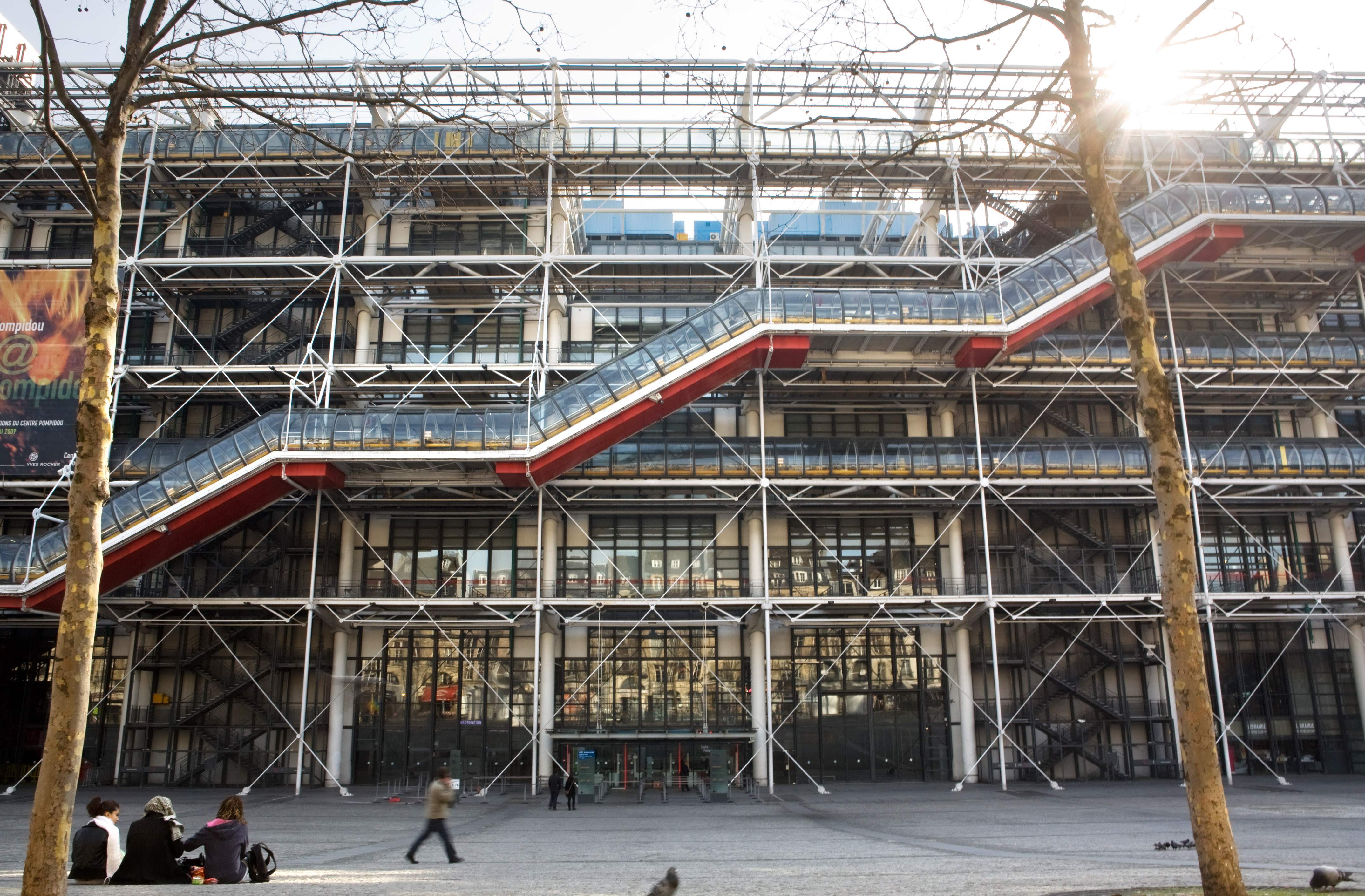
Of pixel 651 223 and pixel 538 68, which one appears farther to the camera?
pixel 651 223

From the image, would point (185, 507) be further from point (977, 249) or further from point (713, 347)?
point (977, 249)

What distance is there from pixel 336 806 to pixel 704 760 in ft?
26.3

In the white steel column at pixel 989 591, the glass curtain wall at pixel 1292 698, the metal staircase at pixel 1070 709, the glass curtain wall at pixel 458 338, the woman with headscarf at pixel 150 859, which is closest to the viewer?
the woman with headscarf at pixel 150 859

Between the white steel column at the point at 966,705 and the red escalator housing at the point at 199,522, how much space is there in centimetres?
1458

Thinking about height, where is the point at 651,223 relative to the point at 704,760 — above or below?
above

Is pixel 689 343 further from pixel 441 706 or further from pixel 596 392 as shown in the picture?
pixel 441 706

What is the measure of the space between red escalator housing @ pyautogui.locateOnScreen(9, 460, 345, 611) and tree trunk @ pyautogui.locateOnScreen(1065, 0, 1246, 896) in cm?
1645

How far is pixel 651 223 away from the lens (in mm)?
31766

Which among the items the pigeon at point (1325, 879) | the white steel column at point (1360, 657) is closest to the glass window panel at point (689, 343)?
the pigeon at point (1325, 879)

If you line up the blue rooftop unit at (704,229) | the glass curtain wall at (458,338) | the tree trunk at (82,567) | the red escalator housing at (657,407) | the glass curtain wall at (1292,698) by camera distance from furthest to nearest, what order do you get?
the blue rooftop unit at (704,229) < the glass curtain wall at (458,338) < the glass curtain wall at (1292,698) < the red escalator housing at (657,407) < the tree trunk at (82,567)

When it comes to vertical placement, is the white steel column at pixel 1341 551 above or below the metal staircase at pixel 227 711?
above

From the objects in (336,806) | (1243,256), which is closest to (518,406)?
(336,806)

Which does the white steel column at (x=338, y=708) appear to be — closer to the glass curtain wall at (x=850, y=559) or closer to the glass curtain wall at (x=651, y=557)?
the glass curtain wall at (x=651, y=557)

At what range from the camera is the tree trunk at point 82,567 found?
6402 mm
